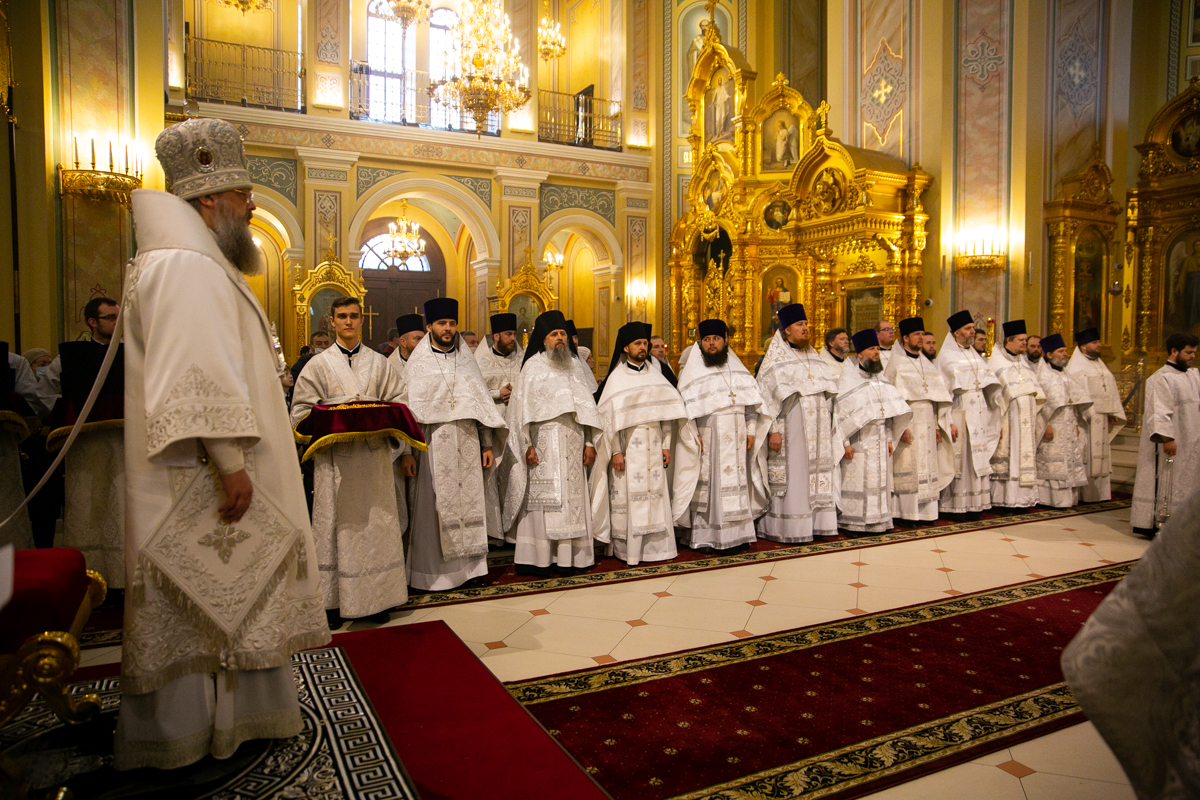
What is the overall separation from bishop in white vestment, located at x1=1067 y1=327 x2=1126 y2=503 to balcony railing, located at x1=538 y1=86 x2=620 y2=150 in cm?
1119

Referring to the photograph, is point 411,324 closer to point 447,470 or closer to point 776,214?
point 447,470

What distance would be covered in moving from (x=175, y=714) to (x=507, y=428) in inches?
128

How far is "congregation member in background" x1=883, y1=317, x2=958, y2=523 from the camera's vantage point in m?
7.16

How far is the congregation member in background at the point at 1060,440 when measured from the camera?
8055mm

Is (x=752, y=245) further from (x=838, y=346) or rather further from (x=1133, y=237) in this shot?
(x=838, y=346)

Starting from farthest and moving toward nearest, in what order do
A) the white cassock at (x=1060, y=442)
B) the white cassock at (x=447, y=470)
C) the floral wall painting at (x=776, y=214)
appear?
the floral wall painting at (x=776, y=214), the white cassock at (x=1060, y=442), the white cassock at (x=447, y=470)

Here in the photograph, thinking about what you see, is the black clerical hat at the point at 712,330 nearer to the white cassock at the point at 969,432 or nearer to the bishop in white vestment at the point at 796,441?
the bishop in white vestment at the point at 796,441

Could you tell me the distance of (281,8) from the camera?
616 inches

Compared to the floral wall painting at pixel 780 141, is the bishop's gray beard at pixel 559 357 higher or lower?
lower

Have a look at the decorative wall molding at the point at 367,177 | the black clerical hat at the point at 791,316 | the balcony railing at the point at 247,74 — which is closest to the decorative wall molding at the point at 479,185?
the decorative wall molding at the point at 367,177

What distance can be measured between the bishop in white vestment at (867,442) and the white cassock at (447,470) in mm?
3342

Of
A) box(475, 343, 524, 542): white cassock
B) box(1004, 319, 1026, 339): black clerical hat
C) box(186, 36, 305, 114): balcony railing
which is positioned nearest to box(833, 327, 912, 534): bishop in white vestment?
box(1004, 319, 1026, 339): black clerical hat

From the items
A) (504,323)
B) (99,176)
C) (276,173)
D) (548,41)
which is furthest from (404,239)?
(504,323)

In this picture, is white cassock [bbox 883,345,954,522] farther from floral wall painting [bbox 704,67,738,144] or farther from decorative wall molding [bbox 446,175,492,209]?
decorative wall molding [bbox 446,175,492,209]
